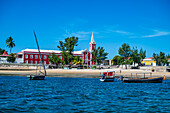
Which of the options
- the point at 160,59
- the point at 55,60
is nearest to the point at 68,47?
the point at 55,60

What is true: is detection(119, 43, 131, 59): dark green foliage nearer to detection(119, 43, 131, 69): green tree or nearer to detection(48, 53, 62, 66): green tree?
detection(119, 43, 131, 69): green tree

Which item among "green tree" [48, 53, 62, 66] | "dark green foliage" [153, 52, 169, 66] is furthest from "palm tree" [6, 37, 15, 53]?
"dark green foliage" [153, 52, 169, 66]

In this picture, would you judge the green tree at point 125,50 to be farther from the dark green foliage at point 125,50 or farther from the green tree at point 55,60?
the green tree at point 55,60

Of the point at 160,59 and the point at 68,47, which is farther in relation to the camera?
the point at 160,59

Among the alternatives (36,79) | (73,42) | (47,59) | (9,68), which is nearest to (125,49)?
(73,42)

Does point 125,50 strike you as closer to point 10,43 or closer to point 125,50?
point 125,50

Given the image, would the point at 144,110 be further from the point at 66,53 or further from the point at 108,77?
the point at 66,53

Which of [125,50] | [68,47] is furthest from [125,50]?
[68,47]

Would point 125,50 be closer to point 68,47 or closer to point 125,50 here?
point 125,50

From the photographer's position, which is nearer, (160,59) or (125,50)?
(125,50)

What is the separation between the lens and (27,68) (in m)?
116

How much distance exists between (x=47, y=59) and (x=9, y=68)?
33.4 metres

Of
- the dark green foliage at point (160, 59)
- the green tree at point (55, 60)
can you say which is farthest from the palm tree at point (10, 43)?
the dark green foliage at point (160, 59)

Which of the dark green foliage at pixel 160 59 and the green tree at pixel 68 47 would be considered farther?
the dark green foliage at pixel 160 59
